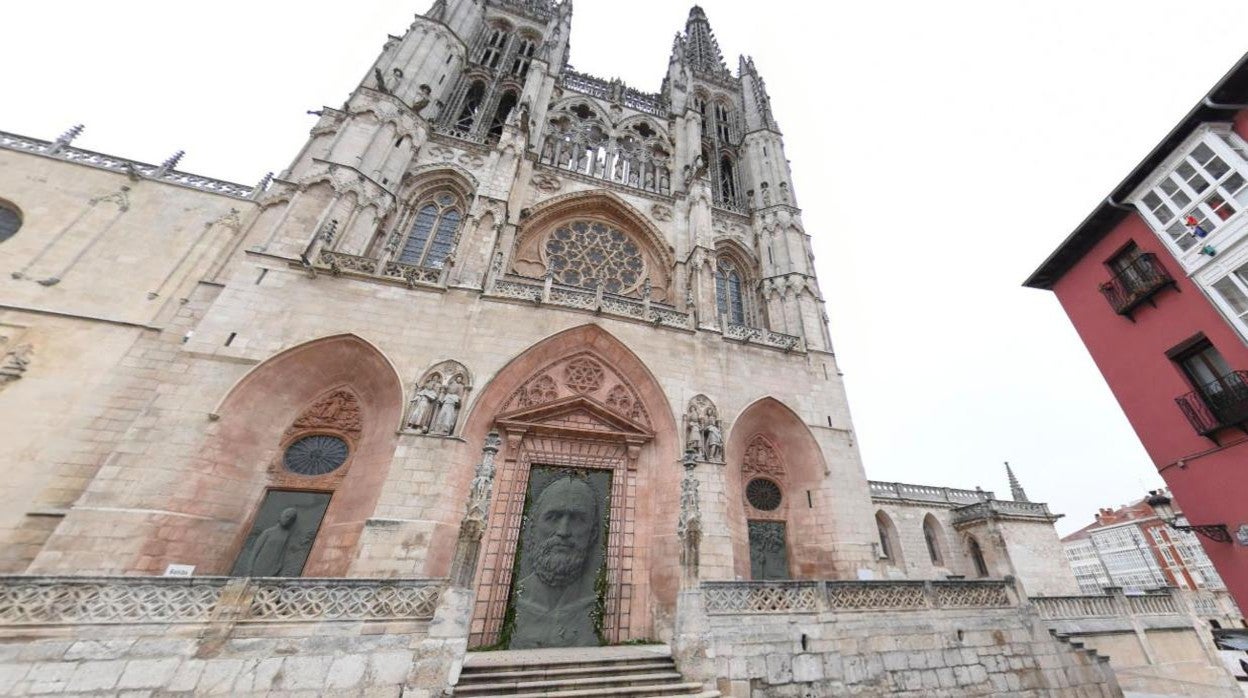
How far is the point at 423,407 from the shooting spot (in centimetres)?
828

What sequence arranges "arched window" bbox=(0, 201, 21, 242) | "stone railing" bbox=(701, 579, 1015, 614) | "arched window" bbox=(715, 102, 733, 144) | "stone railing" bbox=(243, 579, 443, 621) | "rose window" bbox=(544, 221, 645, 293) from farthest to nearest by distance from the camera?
"arched window" bbox=(715, 102, 733, 144) < "rose window" bbox=(544, 221, 645, 293) < "arched window" bbox=(0, 201, 21, 242) < "stone railing" bbox=(701, 579, 1015, 614) < "stone railing" bbox=(243, 579, 443, 621)

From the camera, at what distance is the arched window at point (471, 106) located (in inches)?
655

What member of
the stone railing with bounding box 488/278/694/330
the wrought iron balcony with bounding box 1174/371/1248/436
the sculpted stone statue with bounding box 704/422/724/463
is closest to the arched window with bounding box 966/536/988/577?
the wrought iron balcony with bounding box 1174/371/1248/436

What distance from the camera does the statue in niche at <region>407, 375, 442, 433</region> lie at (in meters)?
8.15

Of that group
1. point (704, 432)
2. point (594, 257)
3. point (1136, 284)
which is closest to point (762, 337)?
point (704, 432)

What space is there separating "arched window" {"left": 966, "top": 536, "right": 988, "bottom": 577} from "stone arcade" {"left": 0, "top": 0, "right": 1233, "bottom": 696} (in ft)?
16.2

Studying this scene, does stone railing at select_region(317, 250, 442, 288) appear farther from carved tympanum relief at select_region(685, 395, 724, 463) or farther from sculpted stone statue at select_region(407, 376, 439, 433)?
carved tympanum relief at select_region(685, 395, 724, 463)

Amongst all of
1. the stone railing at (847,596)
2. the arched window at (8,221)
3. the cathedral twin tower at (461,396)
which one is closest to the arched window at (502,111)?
the cathedral twin tower at (461,396)

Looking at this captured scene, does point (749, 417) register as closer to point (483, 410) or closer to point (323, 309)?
point (483, 410)

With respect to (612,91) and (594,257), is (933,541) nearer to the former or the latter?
(594,257)

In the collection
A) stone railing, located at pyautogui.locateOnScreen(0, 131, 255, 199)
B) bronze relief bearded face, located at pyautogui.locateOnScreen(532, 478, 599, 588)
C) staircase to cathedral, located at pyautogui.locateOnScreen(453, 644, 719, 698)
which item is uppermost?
stone railing, located at pyautogui.locateOnScreen(0, 131, 255, 199)

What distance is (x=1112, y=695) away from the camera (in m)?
7.65

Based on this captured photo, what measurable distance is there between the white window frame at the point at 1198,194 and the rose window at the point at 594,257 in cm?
1200

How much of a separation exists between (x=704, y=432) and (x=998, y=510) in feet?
50.2
